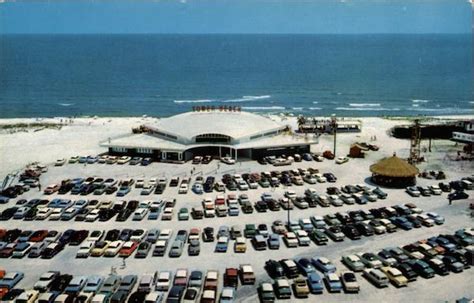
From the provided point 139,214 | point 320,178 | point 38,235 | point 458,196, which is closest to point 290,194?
point 320,178

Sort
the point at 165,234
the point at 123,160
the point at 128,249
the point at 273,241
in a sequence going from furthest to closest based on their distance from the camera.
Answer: the point at 123,160 < the point at 165,234 < the point at 273,241 < the point at 128,249

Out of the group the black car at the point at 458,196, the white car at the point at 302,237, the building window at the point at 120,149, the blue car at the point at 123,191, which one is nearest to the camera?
the white car at the point at 302,237

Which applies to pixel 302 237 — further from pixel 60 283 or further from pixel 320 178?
pixel 60 283

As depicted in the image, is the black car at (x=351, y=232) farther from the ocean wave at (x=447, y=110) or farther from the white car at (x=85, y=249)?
the ocean wave at (x=447, y=110)

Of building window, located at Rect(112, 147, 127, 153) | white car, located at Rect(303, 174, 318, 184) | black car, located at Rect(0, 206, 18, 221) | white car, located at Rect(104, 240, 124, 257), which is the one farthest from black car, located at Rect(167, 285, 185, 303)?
building window, located at Rect(112, 147, 127, 153)

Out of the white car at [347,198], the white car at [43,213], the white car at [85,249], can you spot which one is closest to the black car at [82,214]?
the white car at [43,213]

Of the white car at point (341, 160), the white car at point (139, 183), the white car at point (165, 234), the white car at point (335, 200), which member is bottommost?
the white car at point (165, 234)
